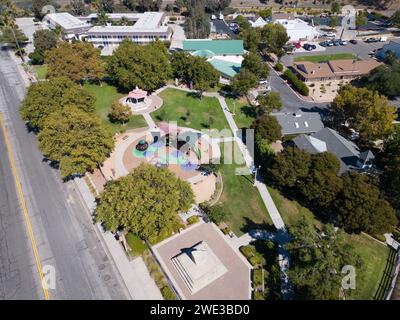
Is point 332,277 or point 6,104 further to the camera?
point 6,104

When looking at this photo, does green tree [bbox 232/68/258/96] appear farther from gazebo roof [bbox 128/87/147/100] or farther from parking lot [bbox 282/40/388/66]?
parking lot [bbox 282/40/388/66]

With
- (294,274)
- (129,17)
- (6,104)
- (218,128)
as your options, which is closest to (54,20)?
(129,17)

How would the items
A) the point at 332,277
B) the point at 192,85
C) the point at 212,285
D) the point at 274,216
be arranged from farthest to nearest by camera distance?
1. the point at 192,85
2. the point at 274,216
3. the point at 212,285
4. the point at 332,277

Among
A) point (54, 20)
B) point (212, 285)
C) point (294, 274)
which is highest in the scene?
point (54, 20)

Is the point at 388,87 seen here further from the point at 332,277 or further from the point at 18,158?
the point at 18,158

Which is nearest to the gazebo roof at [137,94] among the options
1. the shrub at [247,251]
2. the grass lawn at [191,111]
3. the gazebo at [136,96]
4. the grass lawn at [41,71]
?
the gazebo at [136,96]

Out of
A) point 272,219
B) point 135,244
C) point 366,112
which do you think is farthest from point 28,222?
point 366,112

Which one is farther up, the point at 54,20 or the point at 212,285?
the point at 54,20

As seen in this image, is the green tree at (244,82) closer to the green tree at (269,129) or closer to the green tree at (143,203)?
the green tree at (269,129)
